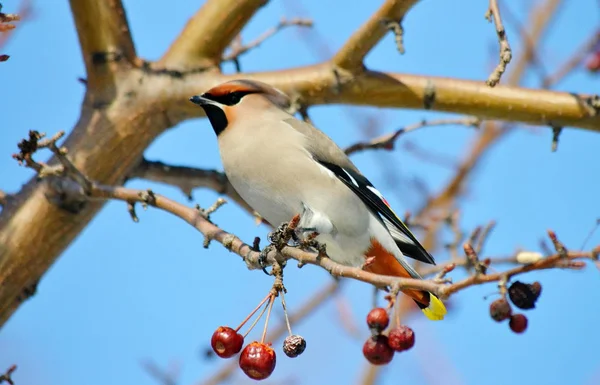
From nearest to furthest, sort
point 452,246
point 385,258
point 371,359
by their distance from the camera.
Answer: point 371,359 < point 385,258 < point 452,246

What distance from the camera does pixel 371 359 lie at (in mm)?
2484

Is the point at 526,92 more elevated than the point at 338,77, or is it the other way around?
the point at 526,92

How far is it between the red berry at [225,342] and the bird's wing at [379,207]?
1294 millimetres

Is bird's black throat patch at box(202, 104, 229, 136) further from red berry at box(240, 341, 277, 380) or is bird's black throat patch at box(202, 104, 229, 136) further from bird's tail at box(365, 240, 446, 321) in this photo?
red berry at box(240, 341, 277, 380)

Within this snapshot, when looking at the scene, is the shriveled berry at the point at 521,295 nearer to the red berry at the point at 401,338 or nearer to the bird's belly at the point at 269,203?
the red berry at the point at 401,338

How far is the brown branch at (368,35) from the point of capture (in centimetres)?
344

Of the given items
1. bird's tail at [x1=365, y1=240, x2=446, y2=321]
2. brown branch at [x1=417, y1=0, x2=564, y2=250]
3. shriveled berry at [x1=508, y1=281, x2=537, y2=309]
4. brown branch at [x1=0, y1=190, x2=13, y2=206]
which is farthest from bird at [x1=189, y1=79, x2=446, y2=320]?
brown branch at [x1=417, y1=0, x2=564, y2=250]

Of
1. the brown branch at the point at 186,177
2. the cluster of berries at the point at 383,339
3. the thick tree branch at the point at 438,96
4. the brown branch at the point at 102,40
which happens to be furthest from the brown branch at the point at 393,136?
the cluster of berries at the point at 383,339

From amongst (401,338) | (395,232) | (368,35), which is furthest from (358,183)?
(401,338)

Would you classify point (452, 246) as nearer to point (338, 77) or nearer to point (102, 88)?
point (338, 77)

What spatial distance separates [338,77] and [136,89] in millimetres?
939

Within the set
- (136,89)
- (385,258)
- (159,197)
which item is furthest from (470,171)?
(159,197)

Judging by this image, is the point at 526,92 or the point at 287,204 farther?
the point at 526,92

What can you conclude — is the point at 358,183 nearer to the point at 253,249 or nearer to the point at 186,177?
the point at 186,177
